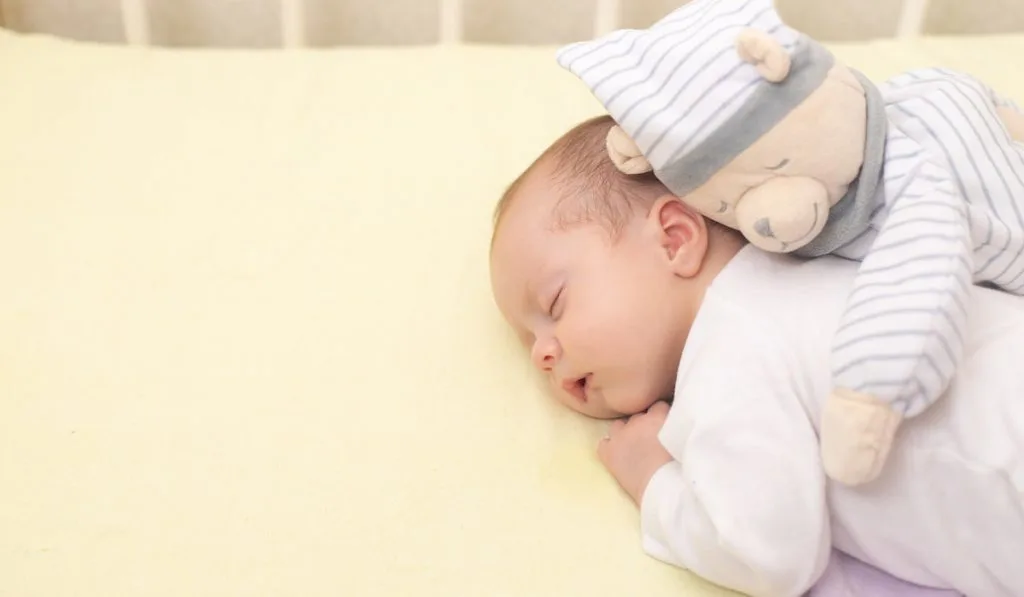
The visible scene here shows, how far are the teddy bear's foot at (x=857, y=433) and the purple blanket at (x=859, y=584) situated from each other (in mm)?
95

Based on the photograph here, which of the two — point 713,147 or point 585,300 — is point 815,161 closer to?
point 713,147

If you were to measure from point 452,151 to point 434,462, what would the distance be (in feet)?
1.40

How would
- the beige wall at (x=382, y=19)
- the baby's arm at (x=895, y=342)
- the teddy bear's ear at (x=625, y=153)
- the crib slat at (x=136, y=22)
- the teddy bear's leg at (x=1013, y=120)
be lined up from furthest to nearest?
the beige wall at (x=382, y=19) < the crib slat at (x=136, y=22) < the teddy bear's leg at (x=1013, y=120) < the teddy bear's ear at (x=625, y=153) < the baby's arm at (x=895, y=342)

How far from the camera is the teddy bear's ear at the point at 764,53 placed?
0.62 metres

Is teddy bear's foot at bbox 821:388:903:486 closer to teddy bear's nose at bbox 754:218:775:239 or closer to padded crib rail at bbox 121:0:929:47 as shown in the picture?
teddy bear's nose at bbox 754:218:775:239

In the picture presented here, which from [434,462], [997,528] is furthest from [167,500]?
[997,528]

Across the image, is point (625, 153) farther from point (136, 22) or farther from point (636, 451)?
point (136, 22)

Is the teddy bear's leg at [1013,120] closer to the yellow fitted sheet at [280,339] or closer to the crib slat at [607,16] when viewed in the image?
the yellow fitted sheet at [280,339]

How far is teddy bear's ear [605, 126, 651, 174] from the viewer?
28.0 inches

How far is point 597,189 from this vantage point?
0.76 metres

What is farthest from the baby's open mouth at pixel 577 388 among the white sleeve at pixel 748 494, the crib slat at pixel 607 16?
the crib slat at pixel 607 16

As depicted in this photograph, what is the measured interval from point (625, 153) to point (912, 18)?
2.43 feet

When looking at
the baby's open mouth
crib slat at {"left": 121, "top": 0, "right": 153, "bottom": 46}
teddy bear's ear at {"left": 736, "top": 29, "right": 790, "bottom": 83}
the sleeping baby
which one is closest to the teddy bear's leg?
the sleeping baby

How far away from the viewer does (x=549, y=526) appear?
2.27 feet
